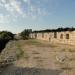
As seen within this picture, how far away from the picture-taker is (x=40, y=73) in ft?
35.0

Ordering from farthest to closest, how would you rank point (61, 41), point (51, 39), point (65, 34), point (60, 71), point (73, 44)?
1. point (51, 39)
2. point (61, 41)
3. point (65, 34)
4. point (73, 44)
5. point (60, 71)

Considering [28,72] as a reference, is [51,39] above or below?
below

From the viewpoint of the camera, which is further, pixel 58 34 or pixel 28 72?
pixel 58 34

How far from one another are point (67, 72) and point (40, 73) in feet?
5.16

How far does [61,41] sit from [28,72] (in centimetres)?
2686

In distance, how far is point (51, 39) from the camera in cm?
4494

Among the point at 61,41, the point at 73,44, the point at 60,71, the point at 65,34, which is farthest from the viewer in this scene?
the point at 61,41

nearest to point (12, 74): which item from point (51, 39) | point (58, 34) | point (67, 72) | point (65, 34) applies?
point (67, 72)

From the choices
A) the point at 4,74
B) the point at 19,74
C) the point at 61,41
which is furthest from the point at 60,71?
the point at 61,41

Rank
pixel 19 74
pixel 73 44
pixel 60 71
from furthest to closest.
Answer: pixel 73 44 < pixel 60 71 < pixel 19 74

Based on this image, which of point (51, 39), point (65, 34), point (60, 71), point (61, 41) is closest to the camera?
point (60, 71)

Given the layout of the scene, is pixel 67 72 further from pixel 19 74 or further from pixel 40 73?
pixel 19 74

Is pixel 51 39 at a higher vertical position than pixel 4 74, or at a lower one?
lower

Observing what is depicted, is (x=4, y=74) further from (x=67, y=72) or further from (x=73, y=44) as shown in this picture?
(x=73, y=44)
